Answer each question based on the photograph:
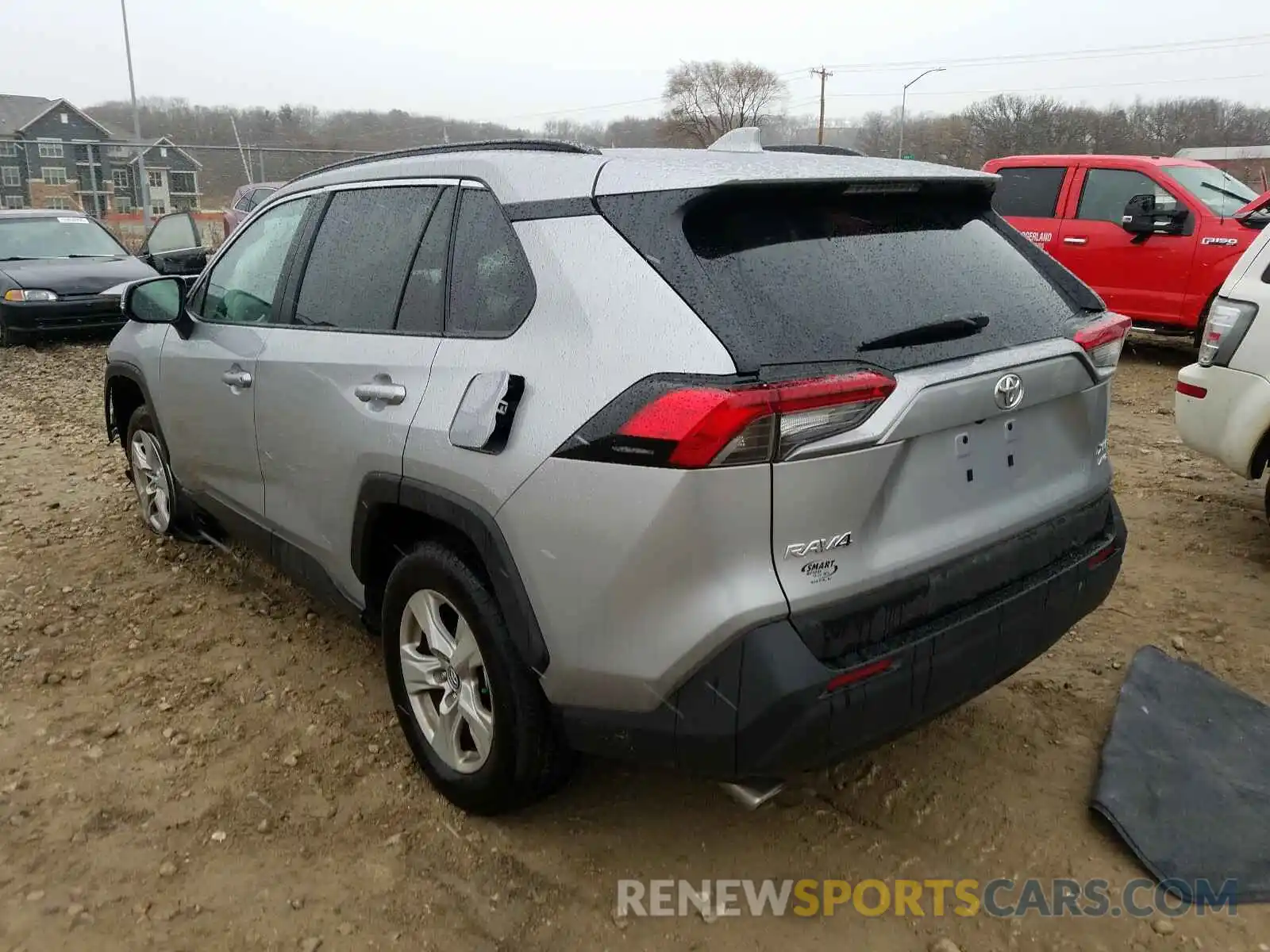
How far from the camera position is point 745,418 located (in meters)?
1.87

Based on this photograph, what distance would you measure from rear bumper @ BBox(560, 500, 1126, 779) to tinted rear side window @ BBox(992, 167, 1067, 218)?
8.38 metres

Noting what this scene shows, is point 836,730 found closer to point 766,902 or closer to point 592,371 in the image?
point 766,902

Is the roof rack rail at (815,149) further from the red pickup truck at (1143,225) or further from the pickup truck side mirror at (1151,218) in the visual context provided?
the pickup truck side mirror at (1151,218)

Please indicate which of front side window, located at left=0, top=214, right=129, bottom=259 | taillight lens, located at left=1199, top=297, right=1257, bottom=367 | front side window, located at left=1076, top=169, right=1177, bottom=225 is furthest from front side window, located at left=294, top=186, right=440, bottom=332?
front side window, located at left=0, top=214, right=129, bottom=259

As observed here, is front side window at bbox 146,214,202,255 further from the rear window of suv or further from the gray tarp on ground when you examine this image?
the gray tarp on ground

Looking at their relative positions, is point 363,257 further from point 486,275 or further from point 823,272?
point 823,272

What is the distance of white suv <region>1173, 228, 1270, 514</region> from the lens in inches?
161

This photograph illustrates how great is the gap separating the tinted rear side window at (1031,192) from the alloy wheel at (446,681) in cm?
864

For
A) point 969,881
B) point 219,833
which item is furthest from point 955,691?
point 219,833

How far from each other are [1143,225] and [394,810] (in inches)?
347

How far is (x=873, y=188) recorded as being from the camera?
7.73ft

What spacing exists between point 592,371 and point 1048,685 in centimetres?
218

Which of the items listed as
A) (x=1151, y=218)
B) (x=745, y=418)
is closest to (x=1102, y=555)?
(x=745, y=418)

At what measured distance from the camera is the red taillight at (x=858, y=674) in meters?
1.97
